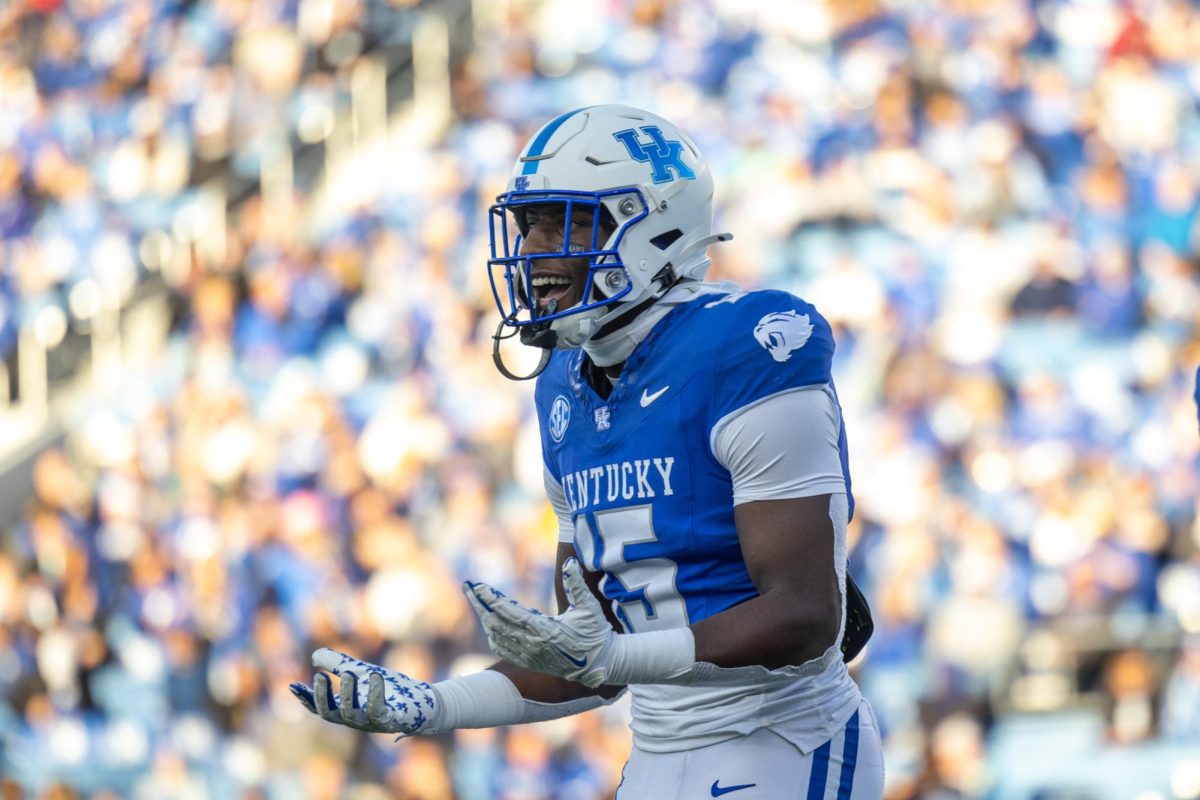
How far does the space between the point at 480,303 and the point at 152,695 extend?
2.50 m

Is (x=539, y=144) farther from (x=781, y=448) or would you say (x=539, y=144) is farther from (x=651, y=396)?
(x=781, y=448)

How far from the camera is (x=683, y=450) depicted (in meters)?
2.80

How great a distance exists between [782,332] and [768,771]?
680mm

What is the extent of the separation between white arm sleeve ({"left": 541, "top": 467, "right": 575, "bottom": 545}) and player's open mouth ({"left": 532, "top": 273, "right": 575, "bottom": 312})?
359 millimetres

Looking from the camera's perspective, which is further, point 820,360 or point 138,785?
point 138,785

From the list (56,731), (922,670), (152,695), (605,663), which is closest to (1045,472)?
(922,670)

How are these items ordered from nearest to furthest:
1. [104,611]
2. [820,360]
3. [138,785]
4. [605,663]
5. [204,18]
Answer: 1. [605,663]
2. [820,360]
3. [138,785]
4. [104,611]
5. [204,18]

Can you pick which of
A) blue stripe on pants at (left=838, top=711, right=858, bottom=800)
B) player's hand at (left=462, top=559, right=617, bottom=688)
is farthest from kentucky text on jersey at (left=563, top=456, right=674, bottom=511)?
blue stripe on pants at (left=838, top=711, right=858, bottom=800)

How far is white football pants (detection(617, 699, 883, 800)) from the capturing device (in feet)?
9.17

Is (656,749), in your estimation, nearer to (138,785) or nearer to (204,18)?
(138,785)

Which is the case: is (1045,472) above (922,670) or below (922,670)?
above

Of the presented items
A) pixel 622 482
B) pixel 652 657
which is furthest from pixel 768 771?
pixel 622 482

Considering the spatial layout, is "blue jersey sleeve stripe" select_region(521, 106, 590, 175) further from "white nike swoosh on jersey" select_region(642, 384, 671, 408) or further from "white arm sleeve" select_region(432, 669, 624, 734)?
"white arm sleeve" select_region(432, 669, 624, 734)

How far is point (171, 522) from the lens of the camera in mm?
9102
